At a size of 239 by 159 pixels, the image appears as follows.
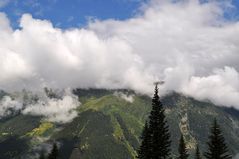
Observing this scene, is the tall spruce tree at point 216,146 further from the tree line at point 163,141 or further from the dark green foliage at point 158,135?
the dark green foliage at point 158,135

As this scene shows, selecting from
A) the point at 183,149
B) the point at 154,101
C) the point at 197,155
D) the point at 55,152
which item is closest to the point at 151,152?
the point at 154,101

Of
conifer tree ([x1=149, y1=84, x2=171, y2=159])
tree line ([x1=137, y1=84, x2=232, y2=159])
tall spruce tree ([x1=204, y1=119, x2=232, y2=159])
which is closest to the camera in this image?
tall spruce tree ([x1=204, y1=119, x2=232, y2=159])

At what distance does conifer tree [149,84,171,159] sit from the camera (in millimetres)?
45688

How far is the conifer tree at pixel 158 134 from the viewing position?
150 ft

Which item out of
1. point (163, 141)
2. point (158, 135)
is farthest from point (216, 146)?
point (158, 135)

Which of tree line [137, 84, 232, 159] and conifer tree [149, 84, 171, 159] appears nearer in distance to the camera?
tree line [137, 84, 232, 159]

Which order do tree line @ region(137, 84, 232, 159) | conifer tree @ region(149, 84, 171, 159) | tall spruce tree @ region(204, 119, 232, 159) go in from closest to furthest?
tall spruce tree @ region(204, 119, 232, 159)
tree line @ region(137, 84, 232, 159)
conifer tree @ region(149, 84, 171, 159)

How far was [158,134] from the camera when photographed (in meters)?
46.3

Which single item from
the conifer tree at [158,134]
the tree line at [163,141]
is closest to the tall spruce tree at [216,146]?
the tree line at [163,141]

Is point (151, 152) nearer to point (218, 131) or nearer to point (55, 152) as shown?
point (218, 131)

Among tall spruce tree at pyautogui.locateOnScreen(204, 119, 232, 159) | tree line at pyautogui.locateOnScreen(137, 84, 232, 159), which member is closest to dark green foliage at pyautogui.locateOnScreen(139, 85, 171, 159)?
tree line at pyautogui.locateOnScreen(137, 84, 232, 159)

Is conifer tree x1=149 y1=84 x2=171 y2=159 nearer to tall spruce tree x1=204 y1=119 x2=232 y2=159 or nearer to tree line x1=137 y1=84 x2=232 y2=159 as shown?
tree line x1=137 y1=84 x2=232 y2=159

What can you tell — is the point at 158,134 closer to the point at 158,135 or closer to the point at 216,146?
the point at 158,135

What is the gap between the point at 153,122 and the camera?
47.4 metres
